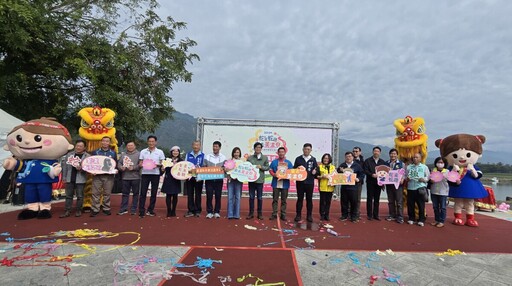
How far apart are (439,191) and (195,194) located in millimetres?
4983

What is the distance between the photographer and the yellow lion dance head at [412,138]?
6.16 metres

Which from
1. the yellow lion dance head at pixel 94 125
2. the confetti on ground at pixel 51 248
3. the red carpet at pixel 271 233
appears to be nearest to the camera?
the confetti on ground at pixel 51 248

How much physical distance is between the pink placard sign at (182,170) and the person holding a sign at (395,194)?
417 cm

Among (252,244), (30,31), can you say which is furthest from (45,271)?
(30,31)

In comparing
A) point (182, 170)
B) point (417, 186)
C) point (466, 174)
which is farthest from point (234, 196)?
point (466, 174)

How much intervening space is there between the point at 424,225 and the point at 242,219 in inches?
144

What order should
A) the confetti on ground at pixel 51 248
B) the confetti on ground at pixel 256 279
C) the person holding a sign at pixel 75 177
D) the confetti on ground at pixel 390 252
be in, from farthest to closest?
1. the person holding a sign at pixel 75 177
2. the confetti on ground at pixel 390 252
3. the confetti on ground at pixel 51 248
4. the confetti on ground at pixel 256 279

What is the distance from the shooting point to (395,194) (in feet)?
19.4

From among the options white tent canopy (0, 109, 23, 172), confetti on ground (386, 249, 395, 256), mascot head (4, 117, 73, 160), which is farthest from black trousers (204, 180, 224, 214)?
white tent canopy (0, 109, 23, 172)

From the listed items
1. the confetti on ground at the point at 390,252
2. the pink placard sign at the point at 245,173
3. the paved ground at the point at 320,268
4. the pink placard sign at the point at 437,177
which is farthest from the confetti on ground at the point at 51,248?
the pink placard sign at the point at 437,177

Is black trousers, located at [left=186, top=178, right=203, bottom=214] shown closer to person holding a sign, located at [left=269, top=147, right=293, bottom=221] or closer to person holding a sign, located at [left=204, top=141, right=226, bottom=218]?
person holding a sign, located at [left=204, top=141, right=226, bottom=218]

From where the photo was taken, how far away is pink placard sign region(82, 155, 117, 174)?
5.51 metres

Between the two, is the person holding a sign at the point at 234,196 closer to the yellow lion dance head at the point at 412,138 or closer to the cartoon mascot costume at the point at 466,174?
the yellow lion dance head at the point at 412,138

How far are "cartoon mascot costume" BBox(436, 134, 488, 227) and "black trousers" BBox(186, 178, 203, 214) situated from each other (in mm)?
5066
